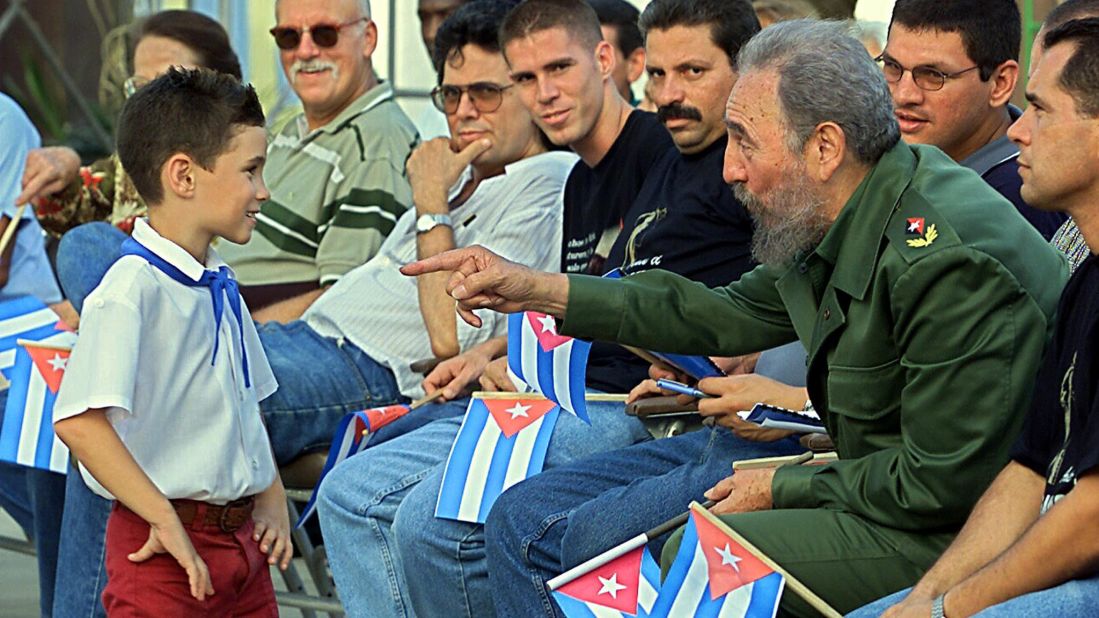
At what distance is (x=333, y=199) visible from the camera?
5258 mm

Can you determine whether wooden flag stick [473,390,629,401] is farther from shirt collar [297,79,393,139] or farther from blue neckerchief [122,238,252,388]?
shirt collar [297,79,393,139]

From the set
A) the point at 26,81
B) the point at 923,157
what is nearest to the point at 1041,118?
the point at 923,157

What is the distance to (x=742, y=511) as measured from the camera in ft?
10.7

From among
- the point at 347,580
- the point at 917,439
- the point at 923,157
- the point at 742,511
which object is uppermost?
the point at 923,157

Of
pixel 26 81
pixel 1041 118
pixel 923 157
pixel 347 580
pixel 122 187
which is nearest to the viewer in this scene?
pixel 1041 118

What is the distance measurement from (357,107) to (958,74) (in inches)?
82.7

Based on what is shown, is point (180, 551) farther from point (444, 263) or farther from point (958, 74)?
point (958, 74)

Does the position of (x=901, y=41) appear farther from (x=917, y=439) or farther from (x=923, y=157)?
(x=917, y=439)

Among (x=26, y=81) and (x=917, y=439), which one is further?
(x=26, y=81)

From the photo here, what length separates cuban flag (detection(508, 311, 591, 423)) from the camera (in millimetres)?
3979

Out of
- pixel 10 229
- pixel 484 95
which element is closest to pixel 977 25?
pixel 484 95

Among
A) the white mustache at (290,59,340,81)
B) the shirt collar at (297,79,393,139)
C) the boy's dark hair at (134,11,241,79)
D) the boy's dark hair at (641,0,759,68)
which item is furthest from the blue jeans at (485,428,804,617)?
the boy's dark hair at (134,11,241,79)

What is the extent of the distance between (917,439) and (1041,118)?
56cm

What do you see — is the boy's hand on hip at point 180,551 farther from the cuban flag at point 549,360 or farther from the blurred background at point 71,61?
the blurred background at point 71,61
